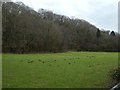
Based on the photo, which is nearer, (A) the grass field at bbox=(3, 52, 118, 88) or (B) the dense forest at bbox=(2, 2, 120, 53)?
(A) the grass field at bbox=(3, 52, 118, 88)

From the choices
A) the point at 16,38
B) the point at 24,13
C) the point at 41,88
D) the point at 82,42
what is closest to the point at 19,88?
the point at 41,88

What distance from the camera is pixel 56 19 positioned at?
106 metres

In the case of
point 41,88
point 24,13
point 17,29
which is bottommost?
point 41,88

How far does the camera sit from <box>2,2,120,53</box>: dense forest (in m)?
64.8

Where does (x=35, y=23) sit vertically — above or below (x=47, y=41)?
above

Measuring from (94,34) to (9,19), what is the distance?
50.6 m

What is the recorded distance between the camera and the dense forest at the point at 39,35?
64750mm

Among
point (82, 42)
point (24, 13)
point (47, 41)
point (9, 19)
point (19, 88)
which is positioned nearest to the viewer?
point (19, 88)

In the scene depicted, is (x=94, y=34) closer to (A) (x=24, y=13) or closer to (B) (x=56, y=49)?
(B) (x=56, y=49)

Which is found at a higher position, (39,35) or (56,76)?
(39,35)

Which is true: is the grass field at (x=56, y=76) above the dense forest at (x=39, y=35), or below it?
below

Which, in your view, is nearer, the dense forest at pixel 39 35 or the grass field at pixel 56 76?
the grass field at pixel 56 76

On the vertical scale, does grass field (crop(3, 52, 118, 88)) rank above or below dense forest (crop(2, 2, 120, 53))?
below

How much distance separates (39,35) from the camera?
7469 centimetres
